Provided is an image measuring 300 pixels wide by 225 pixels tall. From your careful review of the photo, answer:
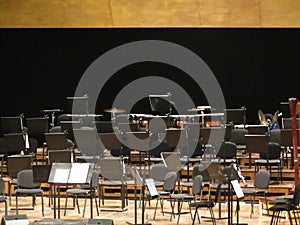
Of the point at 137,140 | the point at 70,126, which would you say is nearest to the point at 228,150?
the point at 137,140

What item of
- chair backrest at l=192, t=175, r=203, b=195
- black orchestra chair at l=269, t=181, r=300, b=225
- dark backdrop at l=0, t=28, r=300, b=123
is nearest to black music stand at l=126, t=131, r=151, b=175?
chair backrest at l=192, t=175, r=203, b=195

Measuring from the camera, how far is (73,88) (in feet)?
63.1

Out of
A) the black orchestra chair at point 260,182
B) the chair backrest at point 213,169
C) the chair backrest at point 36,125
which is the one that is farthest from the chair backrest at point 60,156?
the black orchestra chair at point 260,182

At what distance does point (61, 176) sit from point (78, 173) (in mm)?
262

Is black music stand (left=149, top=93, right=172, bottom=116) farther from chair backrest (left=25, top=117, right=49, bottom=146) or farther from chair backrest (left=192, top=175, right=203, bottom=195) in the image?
chair backrest (left=192, top=175, right=203, bottom=195)

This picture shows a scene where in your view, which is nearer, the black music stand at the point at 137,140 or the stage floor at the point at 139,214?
the stage floor at the point at 139,214

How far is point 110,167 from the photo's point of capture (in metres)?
13.7

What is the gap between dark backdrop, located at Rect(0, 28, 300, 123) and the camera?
1856 cm

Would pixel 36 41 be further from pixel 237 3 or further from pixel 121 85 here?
pixel 237 3

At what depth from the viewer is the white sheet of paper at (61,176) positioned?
38.5ft

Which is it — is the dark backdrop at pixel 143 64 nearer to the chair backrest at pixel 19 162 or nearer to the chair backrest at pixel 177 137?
the chair backrest at pixel 177 137

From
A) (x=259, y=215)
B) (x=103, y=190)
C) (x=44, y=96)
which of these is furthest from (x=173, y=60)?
(x=259, y=215)

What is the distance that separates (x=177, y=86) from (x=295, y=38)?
3.05 meters

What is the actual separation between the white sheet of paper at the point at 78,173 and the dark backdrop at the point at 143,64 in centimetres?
726
